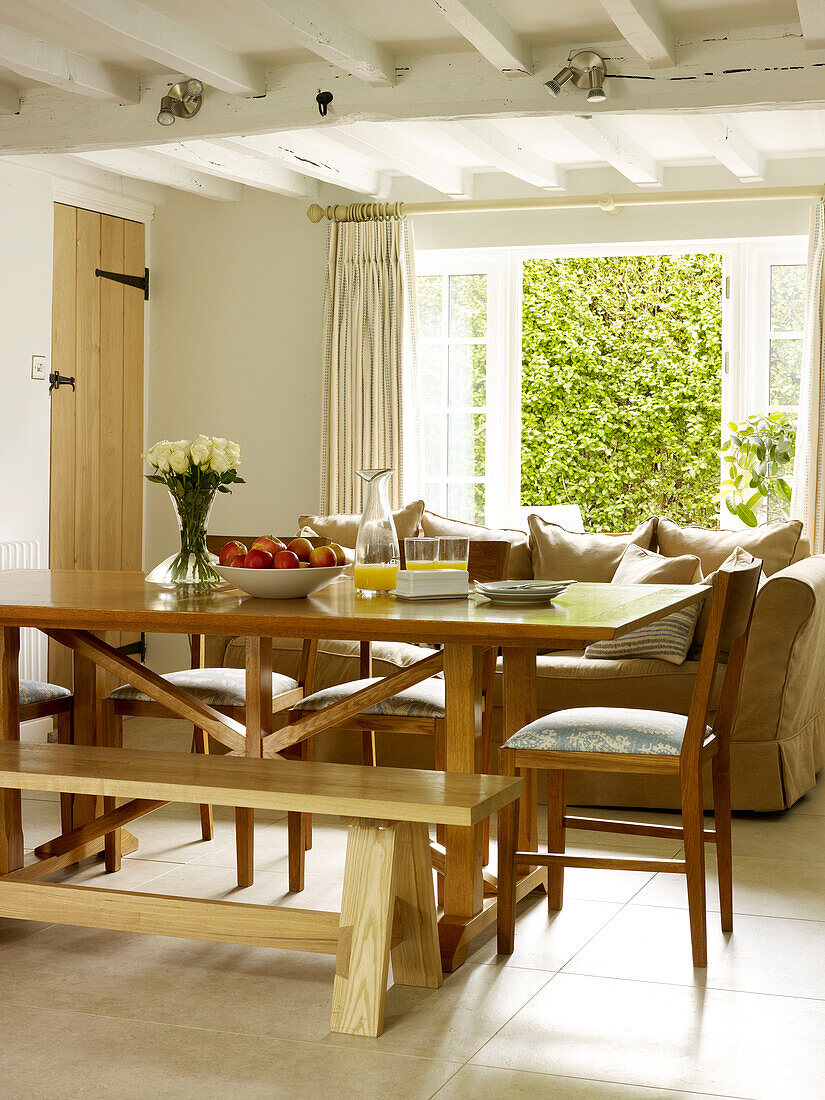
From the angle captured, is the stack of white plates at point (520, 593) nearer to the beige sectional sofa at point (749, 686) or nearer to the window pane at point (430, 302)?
the beige sectional sofa at point (749, 686)

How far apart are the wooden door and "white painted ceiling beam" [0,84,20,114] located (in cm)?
122

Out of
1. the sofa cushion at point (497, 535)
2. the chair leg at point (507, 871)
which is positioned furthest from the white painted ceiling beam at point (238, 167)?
the chair leg at point (507, 871)

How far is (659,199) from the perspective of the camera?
18.6 feet

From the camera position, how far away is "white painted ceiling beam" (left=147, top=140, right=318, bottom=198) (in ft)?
17.0

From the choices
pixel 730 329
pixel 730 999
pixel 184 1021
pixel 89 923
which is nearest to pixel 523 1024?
pixel 730 999

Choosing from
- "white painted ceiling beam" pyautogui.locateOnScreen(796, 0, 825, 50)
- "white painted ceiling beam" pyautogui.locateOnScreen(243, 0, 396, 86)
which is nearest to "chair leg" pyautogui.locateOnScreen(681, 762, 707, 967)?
"white painted ceiling beam" pyautogui.locateOnScreen(796, 0, 825, 50)

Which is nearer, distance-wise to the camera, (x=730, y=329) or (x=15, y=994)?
(x=15, y=994)

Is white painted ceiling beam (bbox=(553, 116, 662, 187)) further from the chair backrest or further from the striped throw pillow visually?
the chair backrest

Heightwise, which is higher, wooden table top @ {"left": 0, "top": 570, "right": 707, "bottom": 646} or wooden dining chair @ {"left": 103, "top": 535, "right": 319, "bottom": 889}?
wooden table top @ {"left": 0, "top": 570, "right": 707, "bottom": 646}

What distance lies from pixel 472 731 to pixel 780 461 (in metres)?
3.19

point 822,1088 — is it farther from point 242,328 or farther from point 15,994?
point 242,328

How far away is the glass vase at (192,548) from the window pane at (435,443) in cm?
305

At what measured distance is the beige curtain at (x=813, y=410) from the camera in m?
5.46

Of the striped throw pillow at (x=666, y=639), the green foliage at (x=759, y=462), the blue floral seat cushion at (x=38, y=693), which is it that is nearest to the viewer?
the blue floral seat cushion at (x=38, y=693)
